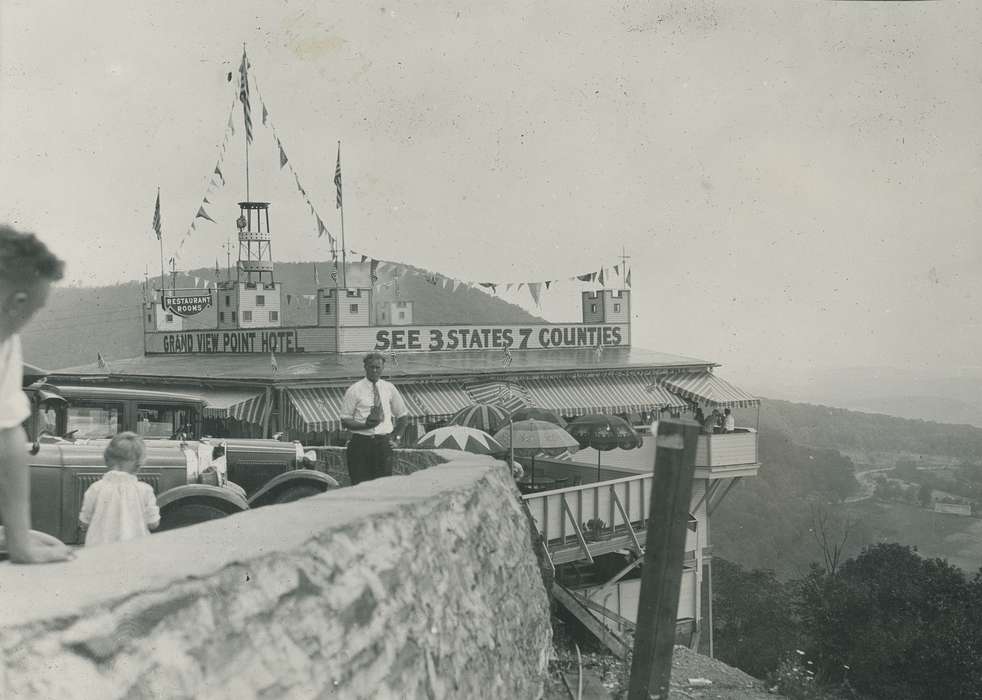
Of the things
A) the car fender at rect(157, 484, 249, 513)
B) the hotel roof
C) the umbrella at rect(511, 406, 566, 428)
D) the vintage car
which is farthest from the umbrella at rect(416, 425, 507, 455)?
the hotel roof

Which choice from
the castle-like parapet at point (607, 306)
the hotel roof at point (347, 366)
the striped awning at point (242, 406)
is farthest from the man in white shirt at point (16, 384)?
the castle-like parapet at point (607, 306)

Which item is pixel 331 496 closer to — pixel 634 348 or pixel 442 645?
pixel 442 645

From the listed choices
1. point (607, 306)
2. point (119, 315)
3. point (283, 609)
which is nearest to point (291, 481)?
point (283, 609)

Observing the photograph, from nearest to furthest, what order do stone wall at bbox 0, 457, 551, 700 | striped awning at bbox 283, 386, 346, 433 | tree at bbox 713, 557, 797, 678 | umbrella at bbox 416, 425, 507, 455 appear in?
stone wall at bbox 0, 457, 551, 700, umbrella at bbox 416, 425, 507, 455, striped awning at bbox 283, 386, 346, 433, tree at bbox 713, 557, 797, 678

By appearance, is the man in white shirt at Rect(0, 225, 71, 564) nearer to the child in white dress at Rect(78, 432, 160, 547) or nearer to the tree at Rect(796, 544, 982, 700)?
the child in white dress at Rect(78, 432, 160, 547)

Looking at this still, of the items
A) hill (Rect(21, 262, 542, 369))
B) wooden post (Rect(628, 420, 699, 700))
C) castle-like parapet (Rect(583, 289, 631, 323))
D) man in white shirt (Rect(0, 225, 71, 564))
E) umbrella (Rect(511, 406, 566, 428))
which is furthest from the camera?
hill (Rect(21, 262, 542, 369))

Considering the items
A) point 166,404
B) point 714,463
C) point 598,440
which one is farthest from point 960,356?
point 166,404

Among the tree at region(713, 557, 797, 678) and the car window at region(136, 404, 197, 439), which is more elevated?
the car window at region(136, 404, 197, 439)

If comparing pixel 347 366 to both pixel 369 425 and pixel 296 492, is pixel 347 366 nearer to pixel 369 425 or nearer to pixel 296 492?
pixel 296 492
